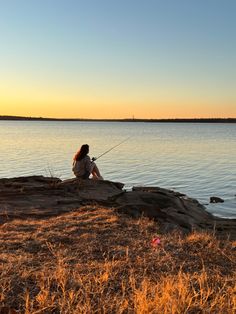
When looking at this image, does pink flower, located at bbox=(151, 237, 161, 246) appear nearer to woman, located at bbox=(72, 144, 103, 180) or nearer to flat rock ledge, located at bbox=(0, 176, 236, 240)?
flat rock ledge, located at bbox=(0, 176, 236, 240)

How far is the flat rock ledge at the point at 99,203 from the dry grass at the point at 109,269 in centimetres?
128

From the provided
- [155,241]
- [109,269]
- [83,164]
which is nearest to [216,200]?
[83,164]

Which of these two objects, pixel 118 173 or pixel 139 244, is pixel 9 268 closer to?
pixel 139 244

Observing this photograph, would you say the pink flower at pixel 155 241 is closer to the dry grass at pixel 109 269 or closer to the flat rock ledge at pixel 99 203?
the dry grass at pixel 109 269

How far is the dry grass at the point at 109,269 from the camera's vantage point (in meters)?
4.51

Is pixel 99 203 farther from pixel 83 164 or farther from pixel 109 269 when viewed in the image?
pixel 109 269

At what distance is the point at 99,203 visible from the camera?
11609 millimetres

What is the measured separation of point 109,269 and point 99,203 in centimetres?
591

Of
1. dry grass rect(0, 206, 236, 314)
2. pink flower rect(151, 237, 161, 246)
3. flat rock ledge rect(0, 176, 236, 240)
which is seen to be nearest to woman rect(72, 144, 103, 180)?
flat rock ledge rect(0, 176, 236, 240)

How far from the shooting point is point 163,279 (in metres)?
5.39

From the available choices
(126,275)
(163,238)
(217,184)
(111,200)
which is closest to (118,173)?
(217,184)

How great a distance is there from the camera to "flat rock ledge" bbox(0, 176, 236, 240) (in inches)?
412

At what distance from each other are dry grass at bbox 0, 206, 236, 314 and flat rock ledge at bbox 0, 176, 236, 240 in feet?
4.21

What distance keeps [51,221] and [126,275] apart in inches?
157
